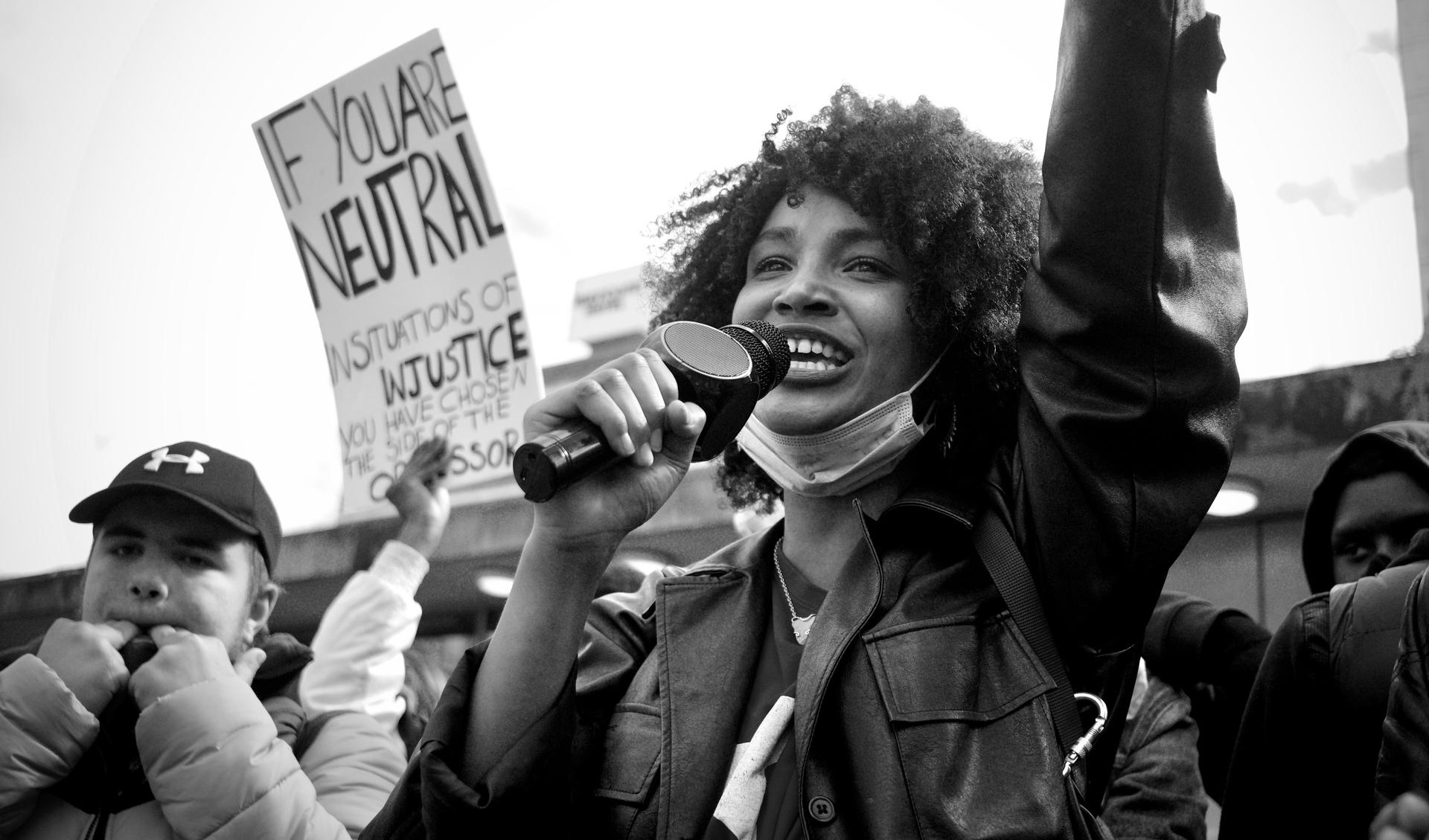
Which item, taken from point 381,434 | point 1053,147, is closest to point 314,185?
point 381,434

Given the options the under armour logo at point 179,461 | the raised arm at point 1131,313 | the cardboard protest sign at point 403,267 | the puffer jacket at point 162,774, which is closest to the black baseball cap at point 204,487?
the under armour logo at point 179,461

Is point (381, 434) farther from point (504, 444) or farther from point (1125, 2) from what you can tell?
point (1125, 2)

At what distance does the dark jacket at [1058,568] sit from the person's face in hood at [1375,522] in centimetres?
106

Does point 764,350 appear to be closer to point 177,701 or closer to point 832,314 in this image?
point 832,314

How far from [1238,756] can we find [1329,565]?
2.68ft

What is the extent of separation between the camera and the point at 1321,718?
204 centimetres

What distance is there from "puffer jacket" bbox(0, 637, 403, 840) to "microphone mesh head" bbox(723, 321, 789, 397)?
1.17 m

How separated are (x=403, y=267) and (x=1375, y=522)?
2961 millimetres

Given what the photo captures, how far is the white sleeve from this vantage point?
3.09 meters

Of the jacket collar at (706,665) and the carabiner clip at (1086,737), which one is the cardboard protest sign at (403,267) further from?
the carabiner clip at (1086,737)

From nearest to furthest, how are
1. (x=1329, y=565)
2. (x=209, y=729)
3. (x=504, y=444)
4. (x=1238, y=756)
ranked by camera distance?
1. (x=1238, y=756)
2. (x=209, y=729)
3. (x=1329, y=565)
4. (x=504, y=444)

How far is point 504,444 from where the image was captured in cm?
396

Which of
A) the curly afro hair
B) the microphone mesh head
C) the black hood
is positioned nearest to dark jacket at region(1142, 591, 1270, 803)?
the black hood

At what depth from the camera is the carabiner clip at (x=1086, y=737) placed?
61.7 inches
